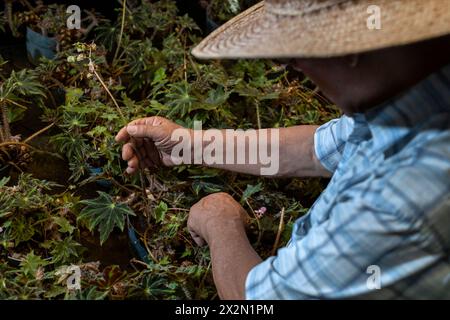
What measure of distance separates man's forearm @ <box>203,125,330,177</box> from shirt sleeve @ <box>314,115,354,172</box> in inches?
1.6

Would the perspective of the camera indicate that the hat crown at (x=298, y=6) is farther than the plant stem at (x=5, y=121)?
No

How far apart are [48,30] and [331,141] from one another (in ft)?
4.02

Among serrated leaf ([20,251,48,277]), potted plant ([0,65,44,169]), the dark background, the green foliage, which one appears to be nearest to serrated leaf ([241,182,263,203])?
the green foliage

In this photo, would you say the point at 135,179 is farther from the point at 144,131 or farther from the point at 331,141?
the point at 331,141

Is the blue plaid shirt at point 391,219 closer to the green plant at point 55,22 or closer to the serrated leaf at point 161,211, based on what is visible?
the serrated leaf at point 161,211

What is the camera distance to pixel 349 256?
863mm

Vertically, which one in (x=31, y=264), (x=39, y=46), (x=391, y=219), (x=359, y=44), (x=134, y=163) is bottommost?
(x=31, y=264)

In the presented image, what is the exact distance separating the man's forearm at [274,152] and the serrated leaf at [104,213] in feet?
0.80

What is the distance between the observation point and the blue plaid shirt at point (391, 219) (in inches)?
32.0

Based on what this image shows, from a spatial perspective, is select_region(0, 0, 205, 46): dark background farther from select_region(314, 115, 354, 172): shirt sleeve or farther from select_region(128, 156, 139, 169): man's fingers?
select_region(314, 115, 354, 172): shirt sleeve

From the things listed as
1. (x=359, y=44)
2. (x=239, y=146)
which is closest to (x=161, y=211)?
(x=239, y=146)

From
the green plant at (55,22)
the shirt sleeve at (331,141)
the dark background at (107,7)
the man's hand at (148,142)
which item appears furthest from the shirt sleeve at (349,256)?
the dark background at (107,7)
